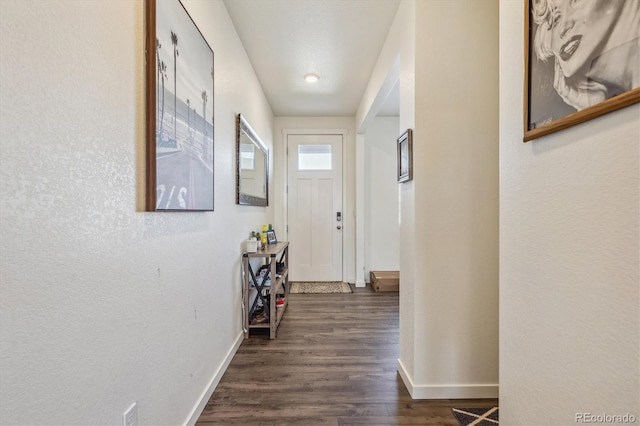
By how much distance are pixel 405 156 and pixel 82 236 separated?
169cm

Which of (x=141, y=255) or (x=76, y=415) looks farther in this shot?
(x=141, y=255)

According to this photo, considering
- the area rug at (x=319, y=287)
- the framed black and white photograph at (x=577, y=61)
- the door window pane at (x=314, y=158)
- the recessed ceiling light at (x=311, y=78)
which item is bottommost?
the area rug at (x=319, y=287)

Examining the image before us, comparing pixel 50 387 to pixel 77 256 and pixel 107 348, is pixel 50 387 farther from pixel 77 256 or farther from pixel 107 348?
pixel 77 256

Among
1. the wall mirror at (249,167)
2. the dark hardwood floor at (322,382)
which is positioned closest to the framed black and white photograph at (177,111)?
the wall mirror at (249,167)

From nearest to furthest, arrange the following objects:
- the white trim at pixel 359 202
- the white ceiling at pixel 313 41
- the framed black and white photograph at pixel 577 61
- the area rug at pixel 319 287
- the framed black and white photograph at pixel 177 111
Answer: the framed black and white photograph at pixel 577 61, the framed black and white photograph at pixel 177 111, the white ceiling at pixel 313 41, the area rug at pixel 319 287, the white trim at pixel 359 202

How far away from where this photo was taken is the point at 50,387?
0.69 metres

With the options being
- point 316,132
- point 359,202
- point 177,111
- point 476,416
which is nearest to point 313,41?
point 177,111

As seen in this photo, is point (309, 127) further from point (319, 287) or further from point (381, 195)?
point (319, 287)

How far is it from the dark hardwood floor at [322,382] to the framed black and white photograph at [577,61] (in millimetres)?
1557

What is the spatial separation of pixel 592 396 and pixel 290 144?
418cm

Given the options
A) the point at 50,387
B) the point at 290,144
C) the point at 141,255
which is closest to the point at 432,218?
the point at 141,255

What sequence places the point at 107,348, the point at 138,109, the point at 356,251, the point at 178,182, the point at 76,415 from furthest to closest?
the point at 356,251 → the point at 178,182 → the point at 138,109 → the point at 107,348 → the point at 76,415

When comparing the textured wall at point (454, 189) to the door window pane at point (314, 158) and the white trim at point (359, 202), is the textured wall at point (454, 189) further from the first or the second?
the door window pane at point (314, 158)

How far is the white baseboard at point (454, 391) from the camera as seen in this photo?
66.7 inches
